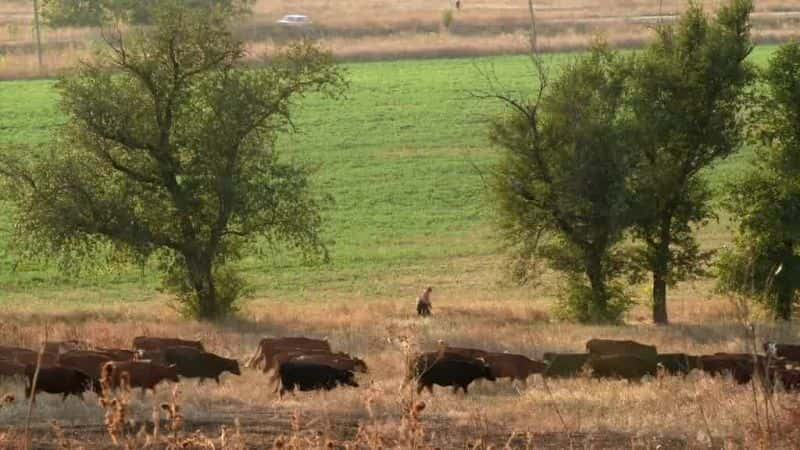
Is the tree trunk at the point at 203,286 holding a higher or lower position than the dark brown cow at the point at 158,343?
lower

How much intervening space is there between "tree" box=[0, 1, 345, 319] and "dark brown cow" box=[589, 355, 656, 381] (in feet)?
45.6

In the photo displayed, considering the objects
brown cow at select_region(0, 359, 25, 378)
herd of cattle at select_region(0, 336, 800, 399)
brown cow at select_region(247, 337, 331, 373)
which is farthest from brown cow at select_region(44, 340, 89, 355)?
brown cow at select_region(247, 337, 331, 373)

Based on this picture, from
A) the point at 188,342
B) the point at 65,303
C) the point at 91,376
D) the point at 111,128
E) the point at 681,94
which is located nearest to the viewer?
the point at 91,376

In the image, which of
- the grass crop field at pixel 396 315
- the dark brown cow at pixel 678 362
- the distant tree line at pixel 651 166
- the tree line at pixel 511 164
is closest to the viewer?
the grass crop field at pixel 396 315

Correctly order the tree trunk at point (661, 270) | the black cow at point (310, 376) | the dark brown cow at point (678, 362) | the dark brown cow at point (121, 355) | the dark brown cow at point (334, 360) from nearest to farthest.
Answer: the black cow at point (310, 376), the dark brown cow at point (334, 360), the dark brown cow at point (121, 355), the dark brown cow at point (678, 362), the tree trunk at point (661, 270)

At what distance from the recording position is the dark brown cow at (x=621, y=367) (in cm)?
2130

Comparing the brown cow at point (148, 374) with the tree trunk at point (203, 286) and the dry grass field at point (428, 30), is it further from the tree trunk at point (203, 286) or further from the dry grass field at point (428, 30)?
the dry grass field at point (428, 30)

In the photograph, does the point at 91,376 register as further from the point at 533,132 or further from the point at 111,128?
the point at 533,132

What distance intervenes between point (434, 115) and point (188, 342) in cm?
4661

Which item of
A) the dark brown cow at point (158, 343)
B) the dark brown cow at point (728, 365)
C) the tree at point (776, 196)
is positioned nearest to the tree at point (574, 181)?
the tree at point (776, 196)

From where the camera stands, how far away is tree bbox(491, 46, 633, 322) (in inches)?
1406

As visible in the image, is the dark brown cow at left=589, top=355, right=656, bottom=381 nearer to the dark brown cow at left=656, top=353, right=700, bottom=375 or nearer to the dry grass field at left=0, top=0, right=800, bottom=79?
the dark brown cow at left=656, top=353, right=700, bottom=375

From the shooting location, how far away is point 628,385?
2017cm

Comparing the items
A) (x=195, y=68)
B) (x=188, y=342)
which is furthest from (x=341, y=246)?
(x=188, y=342)
